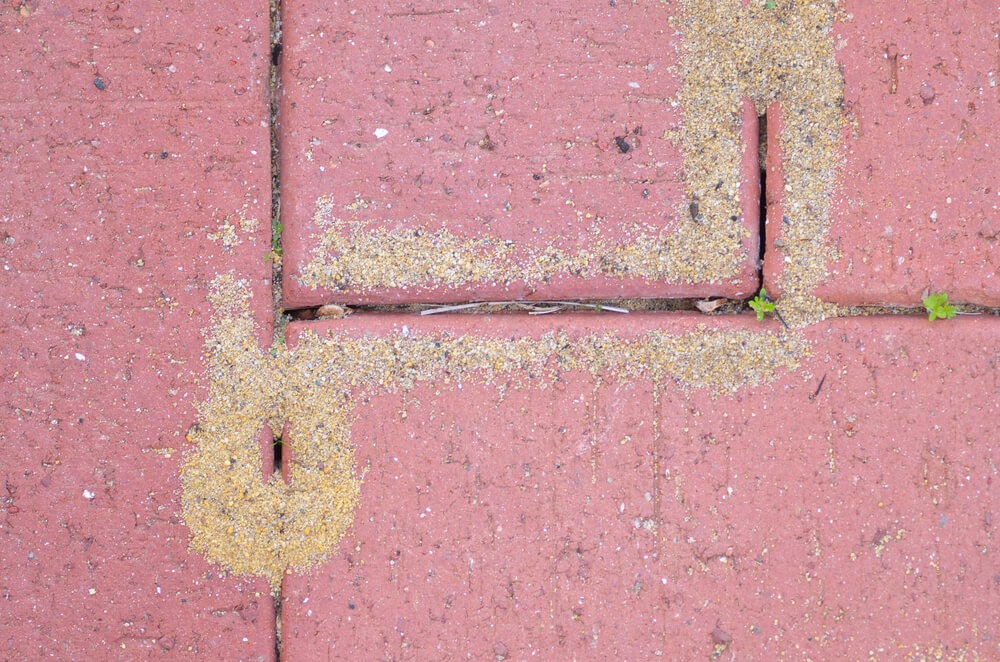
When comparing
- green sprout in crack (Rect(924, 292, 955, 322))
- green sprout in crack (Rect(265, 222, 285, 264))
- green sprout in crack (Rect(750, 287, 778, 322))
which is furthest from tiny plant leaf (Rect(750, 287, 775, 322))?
green sprout in crack (Rect(265, 222, 285, 264))

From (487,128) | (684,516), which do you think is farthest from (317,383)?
(684,516)

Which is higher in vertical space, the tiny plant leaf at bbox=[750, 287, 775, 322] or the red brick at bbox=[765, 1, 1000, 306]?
the red brick at bbox=[765, 1, 1000, 306]

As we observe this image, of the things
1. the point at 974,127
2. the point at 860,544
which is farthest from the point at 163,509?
the point at 974,127

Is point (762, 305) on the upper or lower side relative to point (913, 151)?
lower

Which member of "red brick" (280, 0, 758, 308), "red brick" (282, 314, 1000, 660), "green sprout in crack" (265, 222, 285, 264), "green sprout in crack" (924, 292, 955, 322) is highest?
"red brick" (280, 0, 758, 308)

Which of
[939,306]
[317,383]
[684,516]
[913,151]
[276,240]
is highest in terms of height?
[913,151]

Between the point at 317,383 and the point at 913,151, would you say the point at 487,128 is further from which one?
the point at 913,151

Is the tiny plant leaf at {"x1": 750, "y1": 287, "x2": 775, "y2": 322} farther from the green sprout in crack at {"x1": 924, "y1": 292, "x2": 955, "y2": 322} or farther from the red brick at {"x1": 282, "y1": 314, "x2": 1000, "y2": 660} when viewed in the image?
the green sprout in crack at {"x1": 924, "y1": 292, "x2": 955, "y2": 322}
